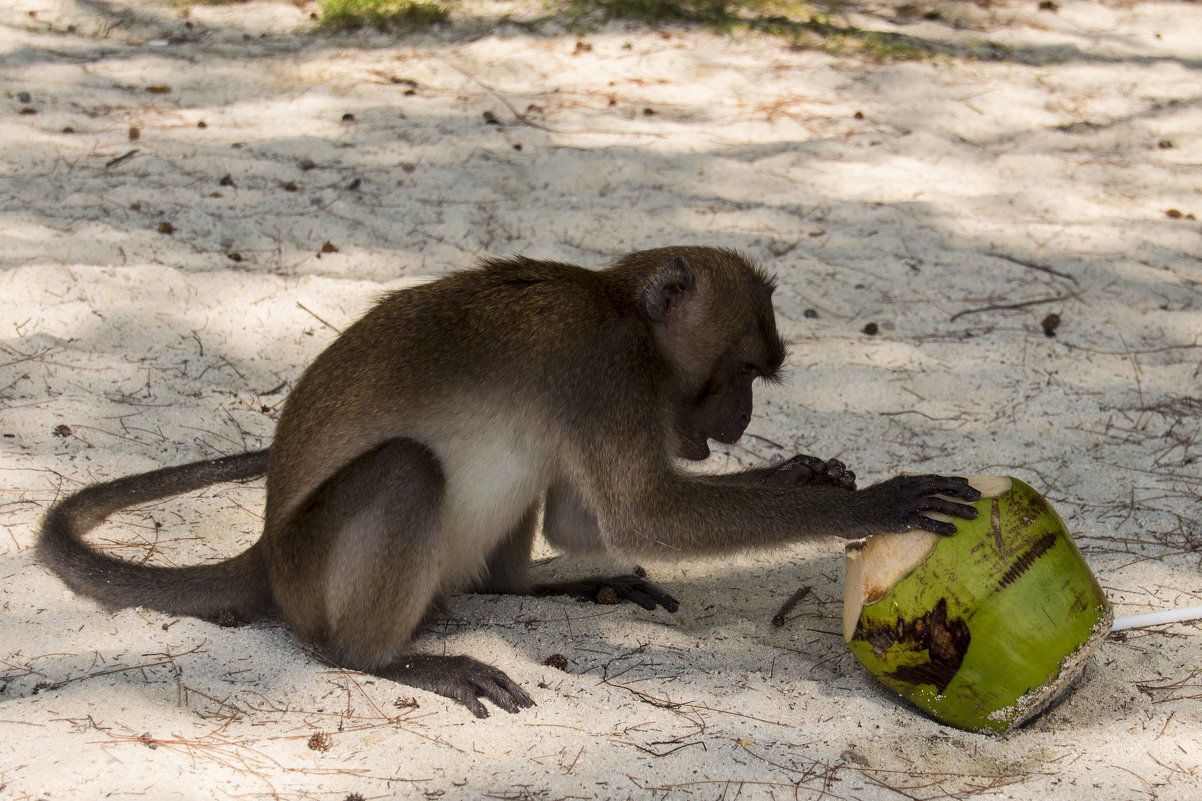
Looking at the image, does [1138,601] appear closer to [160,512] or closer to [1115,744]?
[1115,744]

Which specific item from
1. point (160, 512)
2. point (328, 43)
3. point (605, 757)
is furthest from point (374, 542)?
point (328, 43)

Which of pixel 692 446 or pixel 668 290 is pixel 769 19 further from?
pixel 692 446

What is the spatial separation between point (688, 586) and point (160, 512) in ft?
6.70

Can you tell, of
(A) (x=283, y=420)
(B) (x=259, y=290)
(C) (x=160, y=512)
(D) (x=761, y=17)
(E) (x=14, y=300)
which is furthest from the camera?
(D) (x=761, y=17)

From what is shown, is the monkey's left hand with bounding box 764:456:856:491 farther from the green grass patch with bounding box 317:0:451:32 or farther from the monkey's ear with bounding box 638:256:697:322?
the green grass patch with bounding box 317:0:451:32

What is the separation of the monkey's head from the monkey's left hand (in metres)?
0.21

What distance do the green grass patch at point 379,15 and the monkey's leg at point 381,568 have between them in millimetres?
5925

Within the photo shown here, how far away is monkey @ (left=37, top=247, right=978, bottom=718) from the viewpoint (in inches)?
131

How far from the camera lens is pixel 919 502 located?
323 cm

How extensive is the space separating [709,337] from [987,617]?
133cm

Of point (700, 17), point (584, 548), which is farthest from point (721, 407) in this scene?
point (700, 17)

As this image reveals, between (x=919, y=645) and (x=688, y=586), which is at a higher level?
(x=919, y=645)

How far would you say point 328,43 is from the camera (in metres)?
8.13

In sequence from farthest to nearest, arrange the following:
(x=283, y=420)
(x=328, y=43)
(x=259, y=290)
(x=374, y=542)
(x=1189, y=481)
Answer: (x=328, y=43), (x=259, y=290), (x=1189, y=481), (x=283, y=420), (x=374, y=542)
